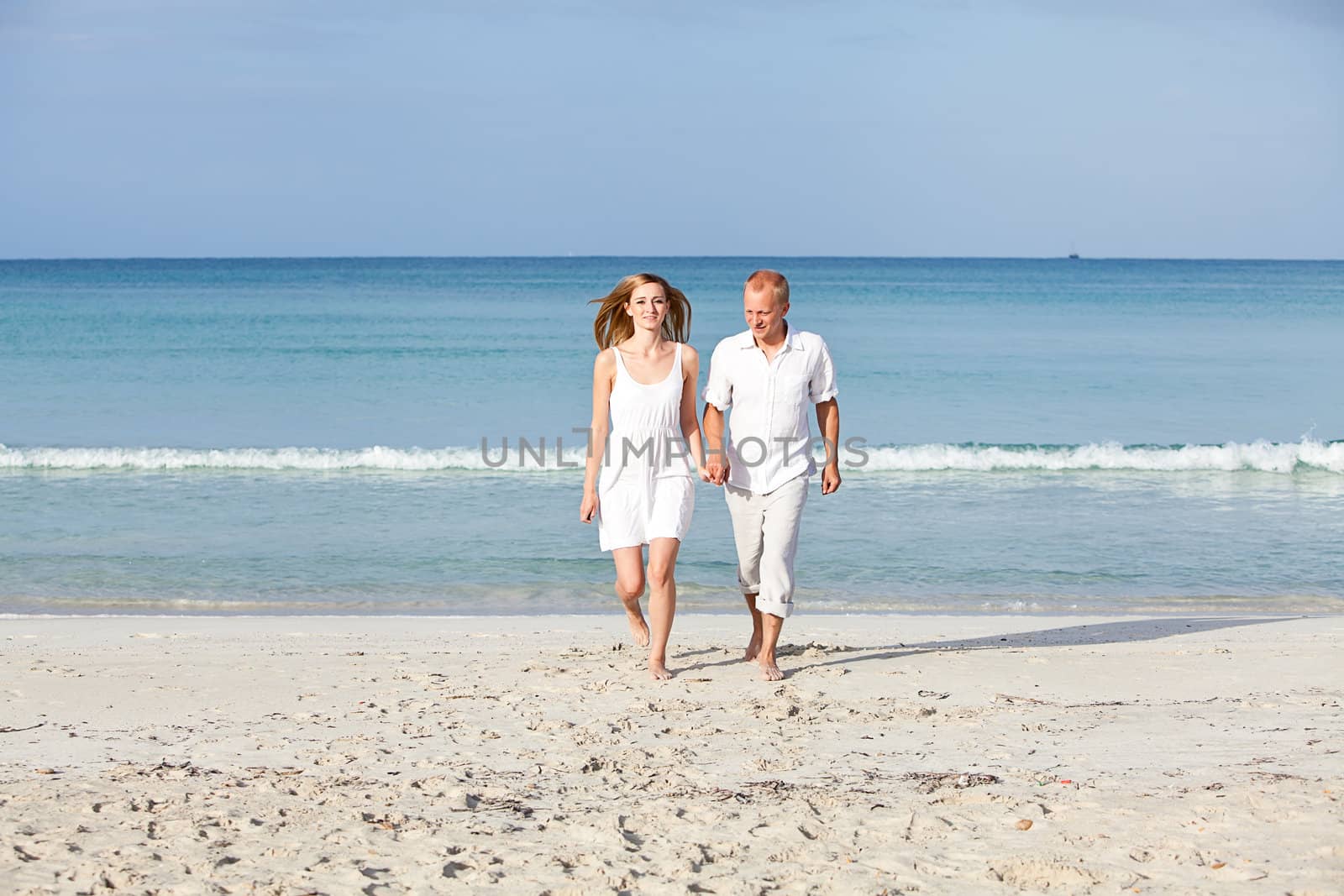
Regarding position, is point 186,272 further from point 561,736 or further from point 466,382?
point 561,736

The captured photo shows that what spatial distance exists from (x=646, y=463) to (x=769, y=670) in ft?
3.84

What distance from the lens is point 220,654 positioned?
6.30m

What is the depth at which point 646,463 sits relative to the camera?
540 cm

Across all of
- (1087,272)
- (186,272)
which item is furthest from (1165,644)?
(1087,272)

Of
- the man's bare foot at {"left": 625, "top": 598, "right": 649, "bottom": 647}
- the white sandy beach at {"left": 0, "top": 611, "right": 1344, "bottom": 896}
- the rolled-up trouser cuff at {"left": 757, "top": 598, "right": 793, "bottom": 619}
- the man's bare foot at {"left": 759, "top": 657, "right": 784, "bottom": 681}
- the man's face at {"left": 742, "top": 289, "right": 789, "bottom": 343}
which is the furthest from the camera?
the man's bare foot at {"left": 625, "top": 598, "right": 649, "bottom": 647}

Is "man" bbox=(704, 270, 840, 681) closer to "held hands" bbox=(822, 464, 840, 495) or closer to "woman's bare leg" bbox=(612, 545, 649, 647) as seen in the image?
"held hands" bbox=(822, 464, 840, 495)

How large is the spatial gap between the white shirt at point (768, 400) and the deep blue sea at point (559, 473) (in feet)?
9.89

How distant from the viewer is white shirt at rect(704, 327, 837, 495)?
5383mm

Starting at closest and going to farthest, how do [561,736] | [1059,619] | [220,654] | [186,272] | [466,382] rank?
[561,736]
[220,654]
[1059,619]
[466,382]
[186,272]

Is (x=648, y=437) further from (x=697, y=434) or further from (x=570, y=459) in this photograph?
(x=570, y=459)

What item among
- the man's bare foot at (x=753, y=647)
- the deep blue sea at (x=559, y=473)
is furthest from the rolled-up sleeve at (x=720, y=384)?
the deep blue sea at (x=559, y=473)

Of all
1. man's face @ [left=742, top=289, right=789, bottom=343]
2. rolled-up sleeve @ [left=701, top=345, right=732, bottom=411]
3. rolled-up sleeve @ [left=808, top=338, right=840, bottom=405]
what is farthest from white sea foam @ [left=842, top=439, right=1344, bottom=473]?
man's face @ [left=742, top=289, right=789, bottom=343]

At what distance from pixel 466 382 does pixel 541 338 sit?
30.8ft

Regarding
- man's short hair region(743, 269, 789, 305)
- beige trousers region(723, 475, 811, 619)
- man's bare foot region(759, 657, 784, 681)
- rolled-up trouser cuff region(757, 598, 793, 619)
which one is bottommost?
man's bare foot region(759, 657, 784, 681)
